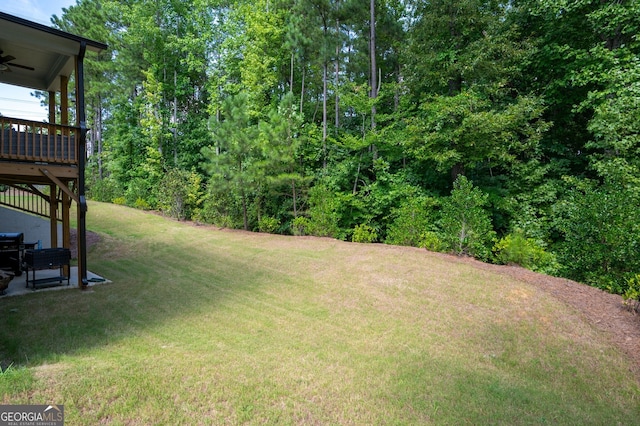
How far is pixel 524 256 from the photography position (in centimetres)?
787

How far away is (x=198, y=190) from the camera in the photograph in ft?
51.9

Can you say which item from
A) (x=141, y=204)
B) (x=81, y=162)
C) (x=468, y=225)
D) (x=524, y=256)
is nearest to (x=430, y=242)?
(x=468, y=225)

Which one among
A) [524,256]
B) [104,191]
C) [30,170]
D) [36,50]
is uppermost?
[36,50]

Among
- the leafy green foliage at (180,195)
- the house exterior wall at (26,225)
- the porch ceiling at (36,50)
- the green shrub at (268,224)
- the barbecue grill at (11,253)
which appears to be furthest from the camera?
the leafy green foliage at (180,195)

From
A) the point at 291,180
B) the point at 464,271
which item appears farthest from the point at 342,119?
the point at 464,271

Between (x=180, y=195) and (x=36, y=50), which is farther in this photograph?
(x=180, y=195)

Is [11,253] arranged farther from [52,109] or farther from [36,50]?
[36,50]

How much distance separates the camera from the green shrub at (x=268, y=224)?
12.5 meters

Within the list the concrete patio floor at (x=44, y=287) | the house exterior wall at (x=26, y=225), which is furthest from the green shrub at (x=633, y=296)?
the house exterior wall at (x=26, y=225)

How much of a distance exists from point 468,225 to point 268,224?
24.2ft

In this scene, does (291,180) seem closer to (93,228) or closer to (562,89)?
(93,228)

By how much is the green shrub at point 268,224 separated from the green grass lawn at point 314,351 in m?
5.25

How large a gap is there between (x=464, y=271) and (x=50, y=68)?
9804 mm

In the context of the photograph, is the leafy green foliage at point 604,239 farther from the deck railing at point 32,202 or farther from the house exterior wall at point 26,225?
the house exterior wall at point 26,225
